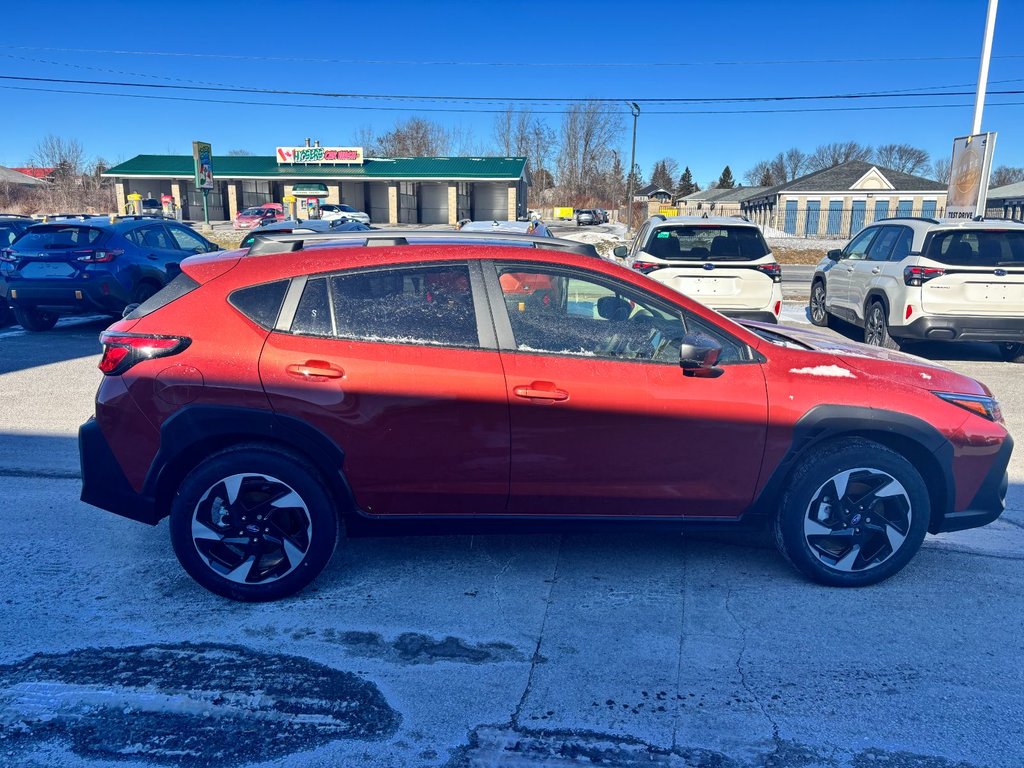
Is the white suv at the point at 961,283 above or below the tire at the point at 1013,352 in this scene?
above

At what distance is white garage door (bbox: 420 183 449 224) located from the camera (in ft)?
190

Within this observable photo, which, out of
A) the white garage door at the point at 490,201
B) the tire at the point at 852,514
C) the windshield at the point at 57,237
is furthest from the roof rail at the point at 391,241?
the white garage door at the point at 490,201

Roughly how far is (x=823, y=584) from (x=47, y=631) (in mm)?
3635

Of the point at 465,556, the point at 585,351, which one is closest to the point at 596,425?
the point at 585,351

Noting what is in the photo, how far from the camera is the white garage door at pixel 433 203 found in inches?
2279

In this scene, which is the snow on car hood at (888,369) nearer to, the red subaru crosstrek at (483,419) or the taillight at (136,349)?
the red subaru crosstrek at (483,419)

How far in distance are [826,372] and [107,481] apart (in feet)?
11.4

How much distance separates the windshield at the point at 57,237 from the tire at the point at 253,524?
8.67 m

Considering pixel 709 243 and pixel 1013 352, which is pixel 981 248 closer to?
pixel 1013 352

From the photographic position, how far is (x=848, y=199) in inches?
2128

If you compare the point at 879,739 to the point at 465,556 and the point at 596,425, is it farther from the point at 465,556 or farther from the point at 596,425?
the point at 465,556

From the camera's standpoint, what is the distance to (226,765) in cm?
263

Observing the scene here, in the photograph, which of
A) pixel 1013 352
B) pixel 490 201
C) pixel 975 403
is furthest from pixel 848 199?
pixel 975 403

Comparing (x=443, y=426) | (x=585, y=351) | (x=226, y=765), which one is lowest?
(x=226, y=765)
